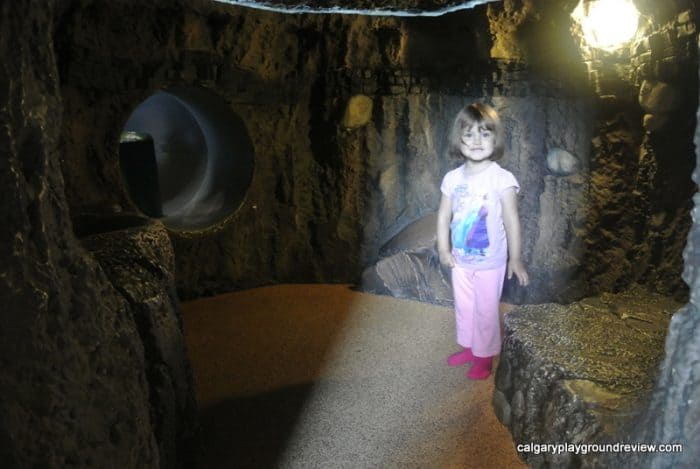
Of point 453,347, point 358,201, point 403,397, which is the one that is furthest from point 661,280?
point 358,201

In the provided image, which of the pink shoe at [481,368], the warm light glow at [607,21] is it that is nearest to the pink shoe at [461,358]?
the pink shoe at [481,368]

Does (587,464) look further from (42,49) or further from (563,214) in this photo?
(563,214)

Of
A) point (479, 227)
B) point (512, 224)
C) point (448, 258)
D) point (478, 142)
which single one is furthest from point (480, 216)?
point (478, 142)

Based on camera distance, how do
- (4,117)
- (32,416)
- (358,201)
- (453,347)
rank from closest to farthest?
(4,117) → (32,416) → (453,347) → (358,201)

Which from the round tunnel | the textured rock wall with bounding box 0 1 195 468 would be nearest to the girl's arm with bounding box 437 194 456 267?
the textured rock wall with bounding box 0 1 195 468

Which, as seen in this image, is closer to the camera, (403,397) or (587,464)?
(587,464)

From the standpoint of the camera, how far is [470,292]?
3260 mm

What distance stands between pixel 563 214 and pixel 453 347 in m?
1.69

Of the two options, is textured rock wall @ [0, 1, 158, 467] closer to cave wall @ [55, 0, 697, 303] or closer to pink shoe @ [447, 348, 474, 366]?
cave wall @ [55, 0, 697, 303]

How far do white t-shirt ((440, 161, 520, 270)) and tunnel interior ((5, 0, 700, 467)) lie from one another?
0.42 metres

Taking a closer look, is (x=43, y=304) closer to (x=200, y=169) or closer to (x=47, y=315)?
(x=47, y=315)

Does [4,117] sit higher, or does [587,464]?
[4,117]

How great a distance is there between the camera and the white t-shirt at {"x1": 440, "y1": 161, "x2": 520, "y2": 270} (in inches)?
122

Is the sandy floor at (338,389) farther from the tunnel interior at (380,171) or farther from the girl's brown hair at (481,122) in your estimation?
the girl's brown hair at (481,122)
